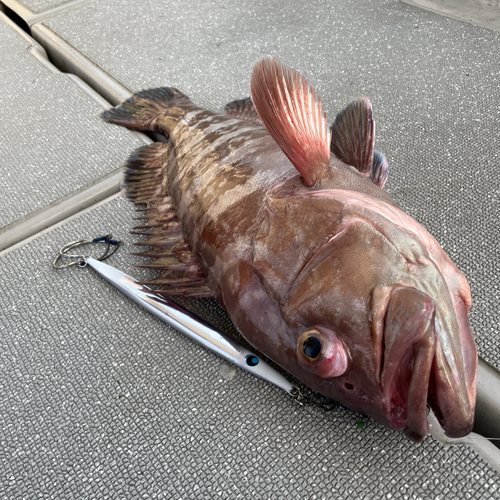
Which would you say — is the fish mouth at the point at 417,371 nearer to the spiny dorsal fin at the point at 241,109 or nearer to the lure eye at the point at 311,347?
the lure eye at the point at 311,347

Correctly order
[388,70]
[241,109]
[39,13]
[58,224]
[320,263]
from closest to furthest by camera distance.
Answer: [320,263] → [58,224] → [241,109] → [388,70] → [39,13]

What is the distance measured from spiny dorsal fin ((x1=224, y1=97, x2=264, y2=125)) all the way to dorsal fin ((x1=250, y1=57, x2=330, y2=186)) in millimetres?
530

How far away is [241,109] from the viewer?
153 centimetres

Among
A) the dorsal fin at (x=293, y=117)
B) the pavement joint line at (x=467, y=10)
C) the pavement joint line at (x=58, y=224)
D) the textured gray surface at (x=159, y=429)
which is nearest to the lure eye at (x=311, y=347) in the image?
the textured gray surface at (x=159, y=429)

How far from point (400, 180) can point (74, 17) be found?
6.36 ft

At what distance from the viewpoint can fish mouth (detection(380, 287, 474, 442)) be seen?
62cm

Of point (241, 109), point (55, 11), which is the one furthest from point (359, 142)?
point (55, 11)

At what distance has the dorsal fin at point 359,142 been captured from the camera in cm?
107

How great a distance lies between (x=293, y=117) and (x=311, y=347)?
18.8 inches

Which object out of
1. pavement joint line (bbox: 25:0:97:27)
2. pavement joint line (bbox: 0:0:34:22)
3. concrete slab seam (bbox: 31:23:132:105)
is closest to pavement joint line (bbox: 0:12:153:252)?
concrete slab seam (bbox: 31:23:132:105)

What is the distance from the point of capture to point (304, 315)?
2.39 feet

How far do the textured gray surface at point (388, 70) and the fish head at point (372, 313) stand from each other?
12.1 inches

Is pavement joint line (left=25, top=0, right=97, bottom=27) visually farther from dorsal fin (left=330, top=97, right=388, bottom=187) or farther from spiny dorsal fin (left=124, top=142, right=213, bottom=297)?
dorsal fin (left=330, top=97, right=388, bottom=187)

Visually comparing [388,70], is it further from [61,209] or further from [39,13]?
[39,13]
